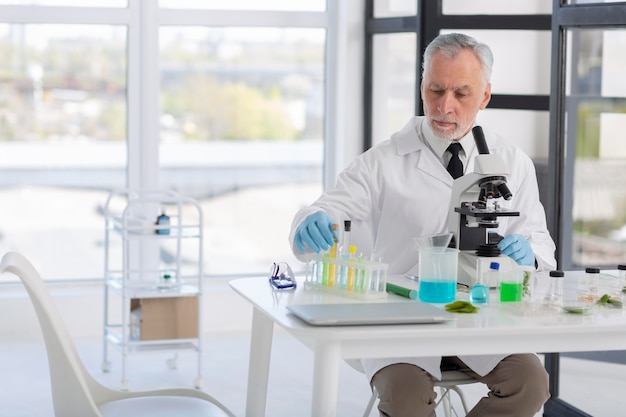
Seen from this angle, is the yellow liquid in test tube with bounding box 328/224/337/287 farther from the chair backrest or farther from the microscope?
the chair backrest

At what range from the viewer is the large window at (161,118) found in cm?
507

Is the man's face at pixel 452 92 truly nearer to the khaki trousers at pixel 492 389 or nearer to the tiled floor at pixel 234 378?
the khaki trousers at pixel 492 389

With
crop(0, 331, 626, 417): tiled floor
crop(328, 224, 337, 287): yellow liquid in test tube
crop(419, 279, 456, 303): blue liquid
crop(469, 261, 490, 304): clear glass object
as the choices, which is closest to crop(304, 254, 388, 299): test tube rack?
crop(328, 224, 337, 287): yellow liquid in test tube

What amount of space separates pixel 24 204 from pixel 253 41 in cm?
152

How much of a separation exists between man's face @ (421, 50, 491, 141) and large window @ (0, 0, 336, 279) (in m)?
2.56

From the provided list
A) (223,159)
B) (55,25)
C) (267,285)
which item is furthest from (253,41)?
(267,285)

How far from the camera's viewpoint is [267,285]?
2508mm

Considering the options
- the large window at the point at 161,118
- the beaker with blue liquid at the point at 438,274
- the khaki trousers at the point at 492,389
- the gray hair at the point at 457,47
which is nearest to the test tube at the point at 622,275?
the khaki trousers at the point at 492,389

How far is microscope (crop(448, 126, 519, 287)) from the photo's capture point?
8.03 ft

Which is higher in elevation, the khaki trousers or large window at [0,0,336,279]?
large window at [0,0,336,279]

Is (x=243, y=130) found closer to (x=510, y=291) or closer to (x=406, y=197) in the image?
(x=406, y=197)

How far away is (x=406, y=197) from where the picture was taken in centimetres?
297

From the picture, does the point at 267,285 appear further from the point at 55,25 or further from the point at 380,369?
the point at 55,25

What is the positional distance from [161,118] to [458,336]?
346 cm
